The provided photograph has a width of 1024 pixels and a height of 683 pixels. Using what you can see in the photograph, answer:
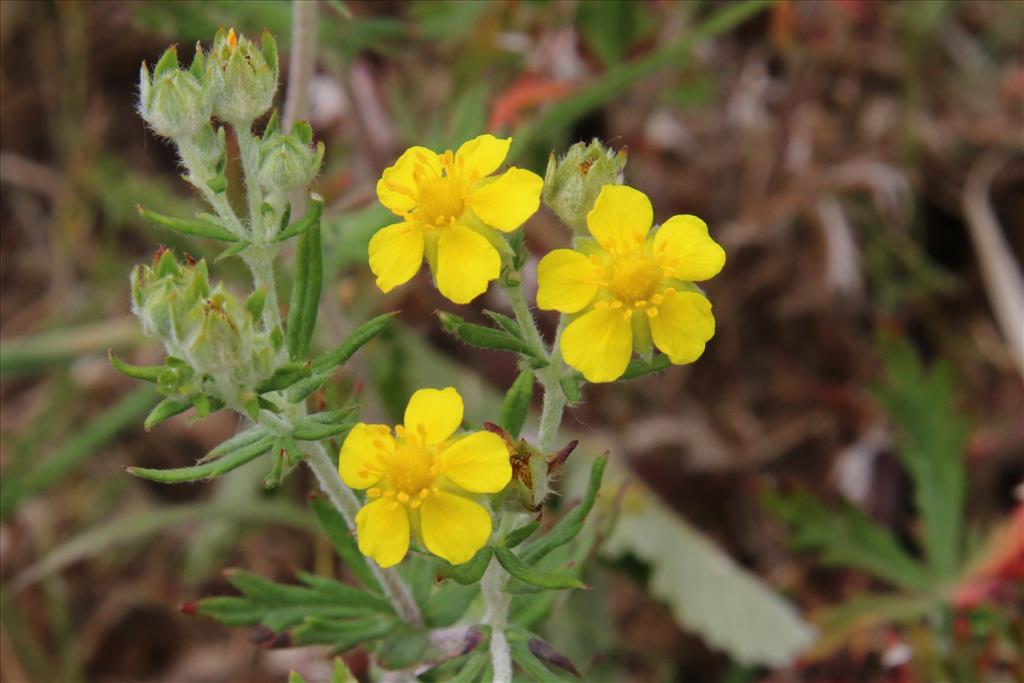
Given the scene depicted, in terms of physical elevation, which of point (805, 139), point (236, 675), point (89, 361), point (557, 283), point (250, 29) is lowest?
point (236, 675)

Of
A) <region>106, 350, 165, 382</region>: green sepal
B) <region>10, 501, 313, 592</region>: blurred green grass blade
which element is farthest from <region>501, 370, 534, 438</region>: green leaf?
<region>10, 501, 313, 592</region>: blurred green grass blade

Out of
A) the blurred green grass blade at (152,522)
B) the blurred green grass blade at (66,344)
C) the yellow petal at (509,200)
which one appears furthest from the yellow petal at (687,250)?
the blurred green grass blade at (66,344)

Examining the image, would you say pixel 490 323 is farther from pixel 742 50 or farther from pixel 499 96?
pixel 742 50

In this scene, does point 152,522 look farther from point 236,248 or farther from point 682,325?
point 682,325

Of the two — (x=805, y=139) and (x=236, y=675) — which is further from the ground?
(x=805, y=139)

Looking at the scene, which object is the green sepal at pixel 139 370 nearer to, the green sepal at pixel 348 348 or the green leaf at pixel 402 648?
the green sepal at pixel 348 348

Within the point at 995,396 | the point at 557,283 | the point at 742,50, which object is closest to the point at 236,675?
the point at 557,283
